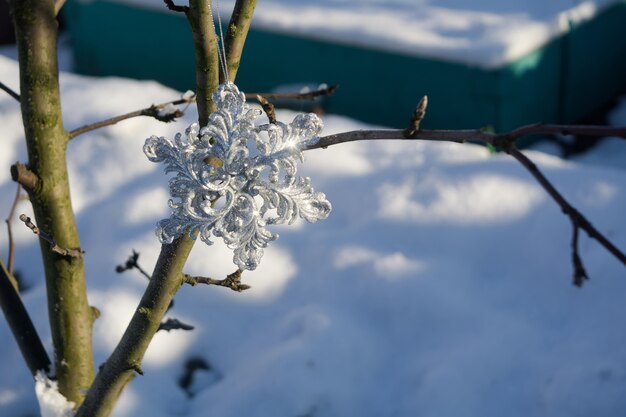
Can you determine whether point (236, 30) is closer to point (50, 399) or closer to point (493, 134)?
point (493, 134)

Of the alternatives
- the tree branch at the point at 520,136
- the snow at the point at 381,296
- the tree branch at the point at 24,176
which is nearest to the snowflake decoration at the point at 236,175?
the tree branch at the point at 520,136

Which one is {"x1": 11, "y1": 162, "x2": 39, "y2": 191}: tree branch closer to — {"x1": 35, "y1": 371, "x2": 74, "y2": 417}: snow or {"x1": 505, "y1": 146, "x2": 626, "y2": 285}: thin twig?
{"x1": 35, "y1": 371, "x2": 74, "y2": 417}: snow

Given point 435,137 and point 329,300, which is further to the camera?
point 329,300

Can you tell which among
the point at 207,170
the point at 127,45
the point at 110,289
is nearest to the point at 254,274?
the point at 110,289

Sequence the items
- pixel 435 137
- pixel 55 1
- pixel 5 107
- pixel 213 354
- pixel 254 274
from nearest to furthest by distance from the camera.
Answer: pixel 435 137 → pixel 55 1 → pixel 213 354 → pixel 254 274 → pixel 5 107

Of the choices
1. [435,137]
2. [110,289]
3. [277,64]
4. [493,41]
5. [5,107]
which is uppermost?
[277,64]

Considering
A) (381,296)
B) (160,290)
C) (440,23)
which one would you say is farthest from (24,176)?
(440,23)

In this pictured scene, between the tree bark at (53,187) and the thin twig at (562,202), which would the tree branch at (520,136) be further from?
the tree bark at (53,187)

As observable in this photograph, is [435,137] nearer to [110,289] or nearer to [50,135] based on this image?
[50,135]

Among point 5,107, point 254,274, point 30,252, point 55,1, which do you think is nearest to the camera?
point 55,1
